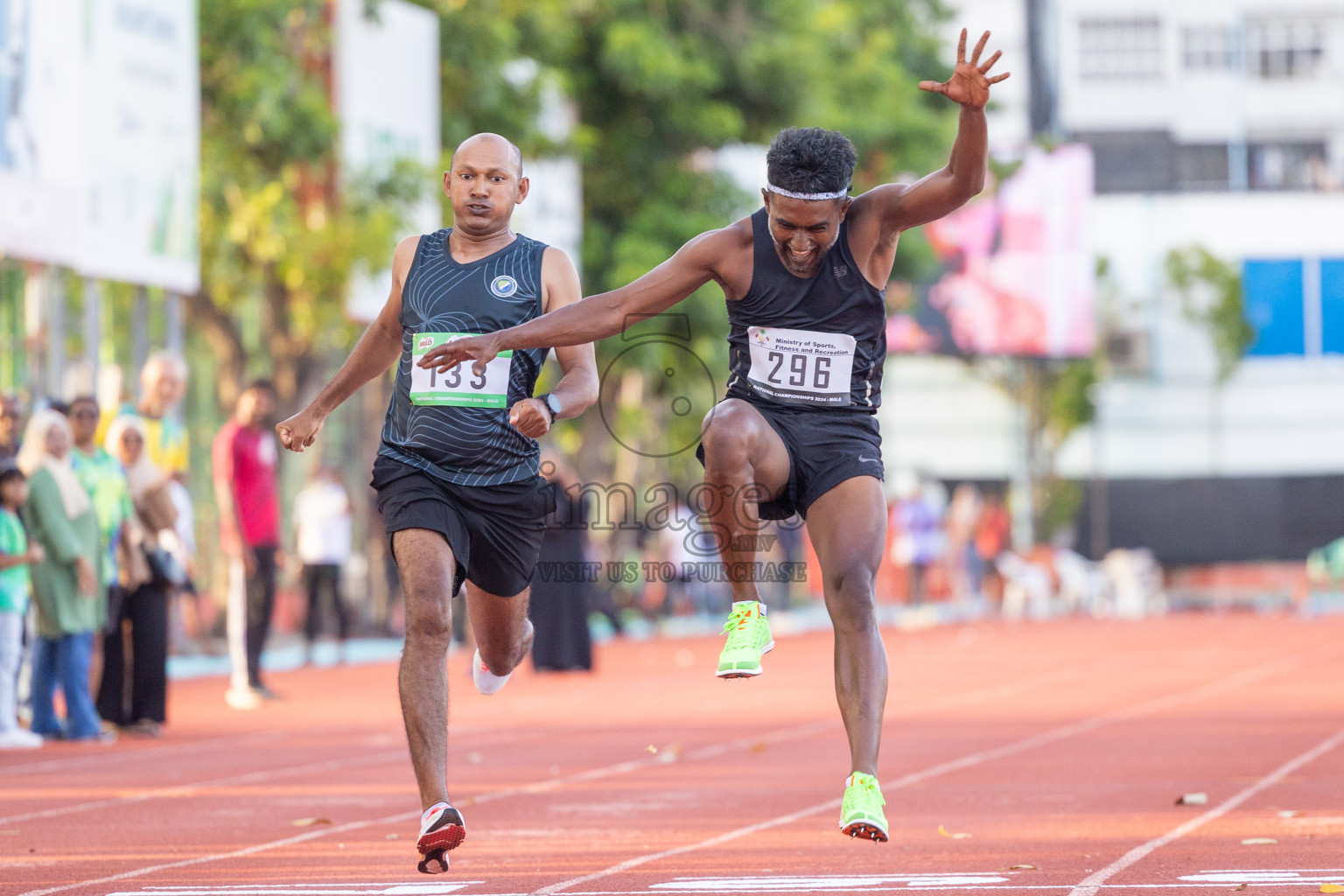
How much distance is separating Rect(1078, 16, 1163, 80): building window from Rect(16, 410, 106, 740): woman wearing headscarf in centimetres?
4412

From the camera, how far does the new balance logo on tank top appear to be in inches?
264

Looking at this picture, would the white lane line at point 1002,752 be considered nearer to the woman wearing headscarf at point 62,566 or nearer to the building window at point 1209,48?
the woman wearing headscarf at point 62,566

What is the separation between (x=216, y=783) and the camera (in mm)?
10062

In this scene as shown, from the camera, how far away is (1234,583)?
1938 inches

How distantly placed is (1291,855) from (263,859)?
3341 mm

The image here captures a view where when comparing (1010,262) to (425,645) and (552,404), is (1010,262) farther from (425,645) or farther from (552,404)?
(425,645)

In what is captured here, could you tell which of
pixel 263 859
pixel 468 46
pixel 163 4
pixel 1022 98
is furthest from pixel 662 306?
pixel 1022 98

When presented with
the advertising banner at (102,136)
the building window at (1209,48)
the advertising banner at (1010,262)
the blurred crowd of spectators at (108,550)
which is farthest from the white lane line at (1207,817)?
the building window at (1209,48)

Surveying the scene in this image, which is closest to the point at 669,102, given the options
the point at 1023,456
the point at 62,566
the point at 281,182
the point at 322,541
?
the point at 281,182

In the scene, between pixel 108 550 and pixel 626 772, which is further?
pixel 108 550

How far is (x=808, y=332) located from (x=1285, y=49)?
2033 inches

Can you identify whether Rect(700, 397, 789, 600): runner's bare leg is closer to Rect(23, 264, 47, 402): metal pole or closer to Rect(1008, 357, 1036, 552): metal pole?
Rect(23, 264, 47, 402): metal pole

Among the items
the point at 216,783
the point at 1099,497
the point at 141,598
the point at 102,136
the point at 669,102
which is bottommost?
the point at 216,783

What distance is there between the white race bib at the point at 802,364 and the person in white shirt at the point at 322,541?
46.6 ft
